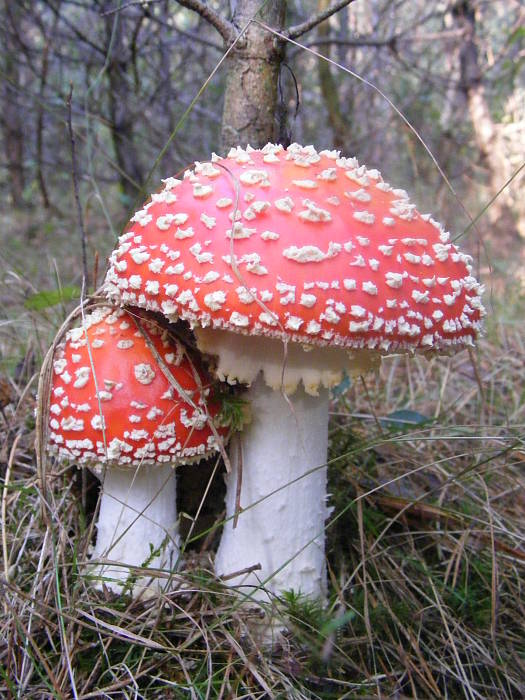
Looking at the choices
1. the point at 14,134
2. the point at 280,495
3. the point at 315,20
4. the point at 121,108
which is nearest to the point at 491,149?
the point at 121,108

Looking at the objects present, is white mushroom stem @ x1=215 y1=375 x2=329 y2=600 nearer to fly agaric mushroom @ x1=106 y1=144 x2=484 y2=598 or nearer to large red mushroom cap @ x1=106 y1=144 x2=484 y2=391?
fly agaric mushroom @ x1=106 y1=144 x2=484 y2=598

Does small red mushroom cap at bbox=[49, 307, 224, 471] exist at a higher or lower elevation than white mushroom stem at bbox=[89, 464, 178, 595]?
higher

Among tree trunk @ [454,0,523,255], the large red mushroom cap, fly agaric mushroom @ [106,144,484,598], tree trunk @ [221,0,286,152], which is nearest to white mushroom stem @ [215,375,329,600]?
fly agaric mushroom @ [106,144,484,598]

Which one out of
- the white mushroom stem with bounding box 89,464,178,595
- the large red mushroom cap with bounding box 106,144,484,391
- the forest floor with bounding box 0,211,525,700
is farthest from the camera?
the white mushroom stem with bounding box 89,464,178,595

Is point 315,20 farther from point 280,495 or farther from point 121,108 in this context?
point 121,108

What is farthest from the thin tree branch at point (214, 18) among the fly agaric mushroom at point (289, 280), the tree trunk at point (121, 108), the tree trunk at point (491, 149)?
the tree trunk at point (491, 149)

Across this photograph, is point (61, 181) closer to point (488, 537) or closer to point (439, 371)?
point (439, 371)
